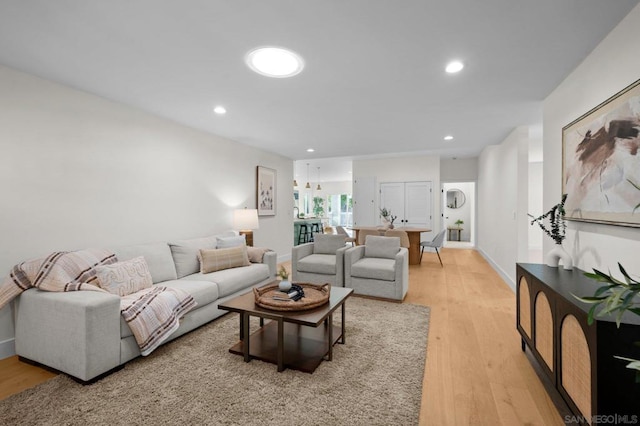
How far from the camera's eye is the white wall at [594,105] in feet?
6.09

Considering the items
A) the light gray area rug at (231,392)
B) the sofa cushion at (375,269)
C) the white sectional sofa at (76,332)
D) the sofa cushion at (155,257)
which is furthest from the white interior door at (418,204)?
the white sectional sofa at (76,332)

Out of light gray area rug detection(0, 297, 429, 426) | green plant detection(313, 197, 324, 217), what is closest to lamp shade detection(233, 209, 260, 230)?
light gray area rug detection(0, 297, 429, 426)

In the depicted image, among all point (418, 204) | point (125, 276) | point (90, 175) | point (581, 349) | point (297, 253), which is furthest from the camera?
point (418, 204)

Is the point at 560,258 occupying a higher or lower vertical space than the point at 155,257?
higher

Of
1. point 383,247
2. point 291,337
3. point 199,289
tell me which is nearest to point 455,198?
point 383,247

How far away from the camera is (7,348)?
96.7 inches

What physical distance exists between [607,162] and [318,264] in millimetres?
3184

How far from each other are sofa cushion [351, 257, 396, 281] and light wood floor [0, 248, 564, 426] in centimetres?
49

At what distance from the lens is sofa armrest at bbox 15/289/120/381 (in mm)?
2021

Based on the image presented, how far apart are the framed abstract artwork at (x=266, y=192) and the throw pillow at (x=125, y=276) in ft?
9.56

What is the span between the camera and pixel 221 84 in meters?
2.85

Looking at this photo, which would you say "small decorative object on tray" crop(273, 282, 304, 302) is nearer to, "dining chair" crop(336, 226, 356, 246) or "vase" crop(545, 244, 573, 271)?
"vase" crop(545, 244, 573, 271)

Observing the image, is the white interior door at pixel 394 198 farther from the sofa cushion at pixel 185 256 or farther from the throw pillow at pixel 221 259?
the sofa cushion at pixel 185 256

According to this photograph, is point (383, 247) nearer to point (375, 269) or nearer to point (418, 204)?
point (375, 269)
